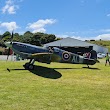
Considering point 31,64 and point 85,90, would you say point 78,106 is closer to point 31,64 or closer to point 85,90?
point 85,90

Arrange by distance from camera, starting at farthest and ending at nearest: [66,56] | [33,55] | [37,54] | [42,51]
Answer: [66,56], [42,51], [33,55], [37,54]

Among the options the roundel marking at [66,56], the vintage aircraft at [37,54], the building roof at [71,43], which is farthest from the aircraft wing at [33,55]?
the building roof at [71,43]

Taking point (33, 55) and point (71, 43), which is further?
point (71, 43)

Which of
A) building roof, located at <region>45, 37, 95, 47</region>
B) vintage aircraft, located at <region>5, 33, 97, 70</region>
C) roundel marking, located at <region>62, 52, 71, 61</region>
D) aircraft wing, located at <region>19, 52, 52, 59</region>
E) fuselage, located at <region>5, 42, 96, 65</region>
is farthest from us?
building roof, located at <region>45, 37, 95, 47</region>

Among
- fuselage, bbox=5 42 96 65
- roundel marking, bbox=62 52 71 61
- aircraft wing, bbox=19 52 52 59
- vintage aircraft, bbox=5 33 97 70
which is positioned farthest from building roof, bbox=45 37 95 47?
aircraft wing, bbox=19 52 52 59

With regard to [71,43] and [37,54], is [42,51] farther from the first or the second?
[71,43]

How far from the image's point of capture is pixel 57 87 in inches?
452

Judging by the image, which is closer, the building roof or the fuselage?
the fuselage

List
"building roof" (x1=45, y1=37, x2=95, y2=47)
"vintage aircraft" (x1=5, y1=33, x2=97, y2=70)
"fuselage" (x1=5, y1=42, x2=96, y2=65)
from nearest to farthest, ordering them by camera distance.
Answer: "vintage aircraft" (x1=5, y1=33, x2=97, y2=70) → "fuselage" (x1=5, y1=42, x2=96, y2=65) → "building roof" (x1=45, y1=37, x2=95, y2=47)

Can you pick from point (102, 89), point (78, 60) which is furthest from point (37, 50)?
point (102, 89)

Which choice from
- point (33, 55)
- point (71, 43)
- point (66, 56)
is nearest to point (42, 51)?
point (33, 55)

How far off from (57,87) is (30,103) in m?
3.42

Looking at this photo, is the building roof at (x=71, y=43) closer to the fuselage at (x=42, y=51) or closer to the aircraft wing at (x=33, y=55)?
the fuselage at (x=42, y=51)

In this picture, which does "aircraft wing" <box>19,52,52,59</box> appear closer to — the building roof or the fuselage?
the fuselage
